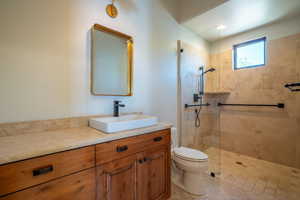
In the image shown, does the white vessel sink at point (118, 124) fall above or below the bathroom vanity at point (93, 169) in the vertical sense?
above

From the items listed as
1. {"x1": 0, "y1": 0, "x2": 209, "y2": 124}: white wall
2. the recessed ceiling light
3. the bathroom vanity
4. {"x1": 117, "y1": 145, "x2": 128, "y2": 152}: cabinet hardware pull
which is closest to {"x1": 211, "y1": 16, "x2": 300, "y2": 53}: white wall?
the recessed ceiling light

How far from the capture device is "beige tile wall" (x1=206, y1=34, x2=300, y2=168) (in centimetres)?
208

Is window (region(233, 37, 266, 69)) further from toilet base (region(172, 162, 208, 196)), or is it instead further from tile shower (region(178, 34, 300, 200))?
toilet base (region(172, 162, 208, 196))

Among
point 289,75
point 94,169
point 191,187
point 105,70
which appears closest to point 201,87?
point 289,75

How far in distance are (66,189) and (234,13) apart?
9.35 ft

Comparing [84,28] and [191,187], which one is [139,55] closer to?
[84,28]

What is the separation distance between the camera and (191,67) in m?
2.45

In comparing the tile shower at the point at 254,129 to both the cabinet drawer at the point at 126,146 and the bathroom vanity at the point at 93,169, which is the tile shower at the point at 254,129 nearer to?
the bathroom vanity at the point at 93,169

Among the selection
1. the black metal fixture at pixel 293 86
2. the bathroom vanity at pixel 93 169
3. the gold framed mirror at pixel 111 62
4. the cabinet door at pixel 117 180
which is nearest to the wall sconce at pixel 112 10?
the gold framed mirror at pixel 111 62

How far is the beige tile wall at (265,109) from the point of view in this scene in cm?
208

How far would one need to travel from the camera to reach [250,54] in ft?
8.35

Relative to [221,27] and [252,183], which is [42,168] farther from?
[221,27]

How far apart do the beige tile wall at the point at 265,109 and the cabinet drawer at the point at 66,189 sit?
2618 mm

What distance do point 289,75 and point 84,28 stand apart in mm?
3028
